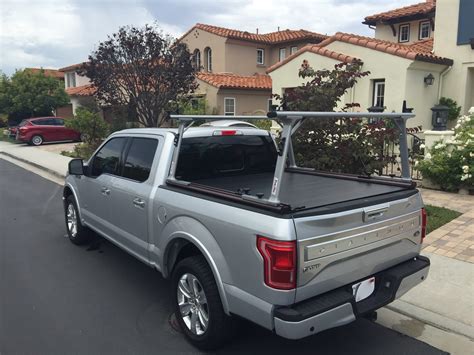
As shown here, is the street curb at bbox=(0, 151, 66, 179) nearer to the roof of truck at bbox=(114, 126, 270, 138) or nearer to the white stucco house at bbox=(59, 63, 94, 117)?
the roof of truck at bbox=(114, 126, 270, 138)

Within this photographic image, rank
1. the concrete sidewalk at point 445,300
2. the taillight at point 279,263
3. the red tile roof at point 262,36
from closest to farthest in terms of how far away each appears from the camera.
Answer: the taillight at point 279,263 < the concrete sidewalk at point 445,300 < the red tile roof at point 262,36

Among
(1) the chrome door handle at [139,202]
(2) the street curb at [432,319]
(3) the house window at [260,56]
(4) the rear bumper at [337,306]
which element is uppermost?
(3) the house window at [260,56]

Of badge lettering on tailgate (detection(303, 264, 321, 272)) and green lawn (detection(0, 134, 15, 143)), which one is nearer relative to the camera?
badge lettering on tailgate (detection(303, 264, 321, 272))

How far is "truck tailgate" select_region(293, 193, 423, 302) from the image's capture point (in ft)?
8.80

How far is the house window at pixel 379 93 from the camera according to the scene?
13992 mm

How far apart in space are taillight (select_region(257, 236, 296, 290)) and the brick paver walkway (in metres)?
3.44

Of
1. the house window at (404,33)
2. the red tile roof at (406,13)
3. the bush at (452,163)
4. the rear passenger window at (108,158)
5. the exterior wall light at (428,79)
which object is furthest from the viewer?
the house window at (404,33)

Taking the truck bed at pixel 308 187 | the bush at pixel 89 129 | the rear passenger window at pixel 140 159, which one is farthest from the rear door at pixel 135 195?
the bush at pixel 89 129

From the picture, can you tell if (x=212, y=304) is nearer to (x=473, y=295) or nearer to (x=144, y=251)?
(x=144, y=251)

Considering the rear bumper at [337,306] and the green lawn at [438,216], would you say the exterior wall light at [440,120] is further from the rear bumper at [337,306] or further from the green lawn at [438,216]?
the rear bumper at [337,306]

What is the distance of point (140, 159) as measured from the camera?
14.1 ft

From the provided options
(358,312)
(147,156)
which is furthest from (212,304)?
(147,156)

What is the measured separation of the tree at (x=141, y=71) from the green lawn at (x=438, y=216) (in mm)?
A: 9124

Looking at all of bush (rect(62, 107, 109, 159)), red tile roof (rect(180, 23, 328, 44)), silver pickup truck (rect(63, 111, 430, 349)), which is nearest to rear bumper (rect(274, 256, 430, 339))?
silver pickup truck (rect(63, 111, 430, 349))
